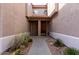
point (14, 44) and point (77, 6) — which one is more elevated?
point (77, 6)

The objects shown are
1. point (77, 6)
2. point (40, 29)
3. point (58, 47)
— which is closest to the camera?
point (77, 6)

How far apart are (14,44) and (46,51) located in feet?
3.45

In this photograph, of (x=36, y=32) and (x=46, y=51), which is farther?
(x=36, y=32)

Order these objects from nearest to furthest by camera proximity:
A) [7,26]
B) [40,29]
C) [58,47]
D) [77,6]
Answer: [77,6]
[58,47]
[7,26]
[40,29]

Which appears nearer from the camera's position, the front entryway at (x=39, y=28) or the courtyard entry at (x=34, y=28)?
the front entryway at (x=39, y=28)

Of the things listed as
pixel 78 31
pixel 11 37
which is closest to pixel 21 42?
pixel 11 37

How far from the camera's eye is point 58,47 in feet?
13.1

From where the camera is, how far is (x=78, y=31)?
148 inches

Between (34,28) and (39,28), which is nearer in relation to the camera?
(39,28)

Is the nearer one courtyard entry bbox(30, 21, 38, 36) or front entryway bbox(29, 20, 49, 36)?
front entryway bbox(29, 20, 49, 36)
